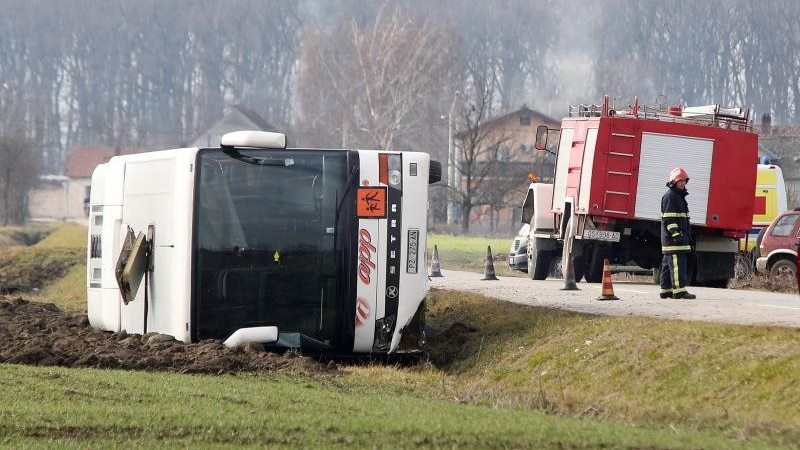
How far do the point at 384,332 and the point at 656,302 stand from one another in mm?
→ 4492

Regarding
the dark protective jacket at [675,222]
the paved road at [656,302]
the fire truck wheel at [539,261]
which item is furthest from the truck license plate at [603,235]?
the dark protective jacket at [675,222]

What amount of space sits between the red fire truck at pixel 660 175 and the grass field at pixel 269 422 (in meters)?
12.8

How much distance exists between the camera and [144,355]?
15.0 m

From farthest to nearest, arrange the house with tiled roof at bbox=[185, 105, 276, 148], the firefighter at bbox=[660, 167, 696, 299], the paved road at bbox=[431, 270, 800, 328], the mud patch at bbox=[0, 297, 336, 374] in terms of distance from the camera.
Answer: the house with tiled roof at bbox=[185, 105, 276, 148] → the firefighter at bbox=[660, 167, 696, 299] → the paved road at bbox=[431, 270, 800, 328] → the mud patch at bbox=[0, 297, 336, 374]

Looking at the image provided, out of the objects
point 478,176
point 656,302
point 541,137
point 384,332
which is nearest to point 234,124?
point 478,176

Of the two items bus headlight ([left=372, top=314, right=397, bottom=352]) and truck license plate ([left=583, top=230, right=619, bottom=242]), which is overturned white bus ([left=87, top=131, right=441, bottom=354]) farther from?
truck license plate ([left=583, top=230, right=619, bottom=242])

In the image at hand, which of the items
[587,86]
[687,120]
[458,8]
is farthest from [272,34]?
→ [687,120]

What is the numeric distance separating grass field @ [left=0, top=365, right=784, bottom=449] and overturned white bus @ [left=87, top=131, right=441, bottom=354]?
3093 mm

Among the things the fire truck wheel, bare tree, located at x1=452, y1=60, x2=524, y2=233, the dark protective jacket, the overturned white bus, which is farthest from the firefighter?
bare tree, located at x1=452, y1=60, x2=524, y2=233

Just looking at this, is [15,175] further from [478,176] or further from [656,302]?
[656,302]

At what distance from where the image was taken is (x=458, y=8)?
471ft

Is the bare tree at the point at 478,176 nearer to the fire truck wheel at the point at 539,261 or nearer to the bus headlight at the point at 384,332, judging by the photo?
the fire truck wheel at the point at 539,261

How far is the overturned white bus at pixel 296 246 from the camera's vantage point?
15664 millimetres

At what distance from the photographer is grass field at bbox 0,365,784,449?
9148mm
